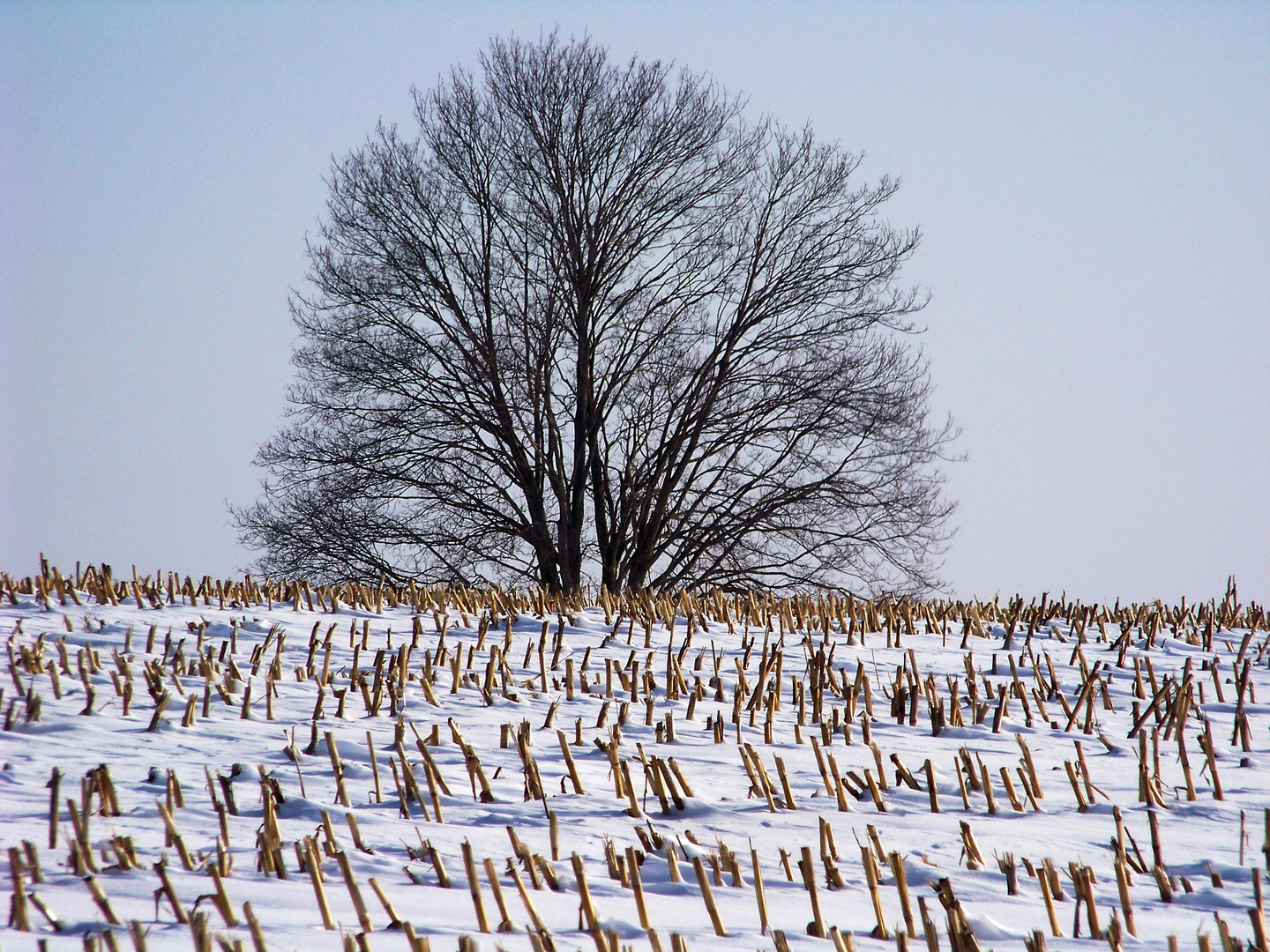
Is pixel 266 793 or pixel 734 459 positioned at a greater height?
pixel 734 459

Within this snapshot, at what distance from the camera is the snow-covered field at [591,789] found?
2789 mm

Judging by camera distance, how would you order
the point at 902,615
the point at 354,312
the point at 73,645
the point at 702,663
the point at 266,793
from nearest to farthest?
the point at 266,793, the point at 73,645, the point at 702,663, the point at 902,615, the point at 354,312

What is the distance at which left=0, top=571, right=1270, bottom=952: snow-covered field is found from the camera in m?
2.79

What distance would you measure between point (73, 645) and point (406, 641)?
1852 mm

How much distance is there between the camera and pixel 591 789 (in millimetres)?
4117

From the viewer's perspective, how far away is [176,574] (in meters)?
8.03

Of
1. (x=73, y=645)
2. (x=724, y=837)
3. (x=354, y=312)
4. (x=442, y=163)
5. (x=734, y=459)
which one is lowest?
(x=724, y=837)

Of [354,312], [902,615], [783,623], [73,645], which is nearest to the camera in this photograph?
[73,645]

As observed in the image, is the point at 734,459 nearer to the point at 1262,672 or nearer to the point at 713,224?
the point at 713,224

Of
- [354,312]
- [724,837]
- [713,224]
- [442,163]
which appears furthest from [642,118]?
[724,837]

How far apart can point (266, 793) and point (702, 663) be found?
3571 millimetres

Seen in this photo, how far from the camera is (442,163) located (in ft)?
64.7

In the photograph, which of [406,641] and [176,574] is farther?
[176,574]

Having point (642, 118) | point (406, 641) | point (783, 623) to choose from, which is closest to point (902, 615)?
point (783, 623)
